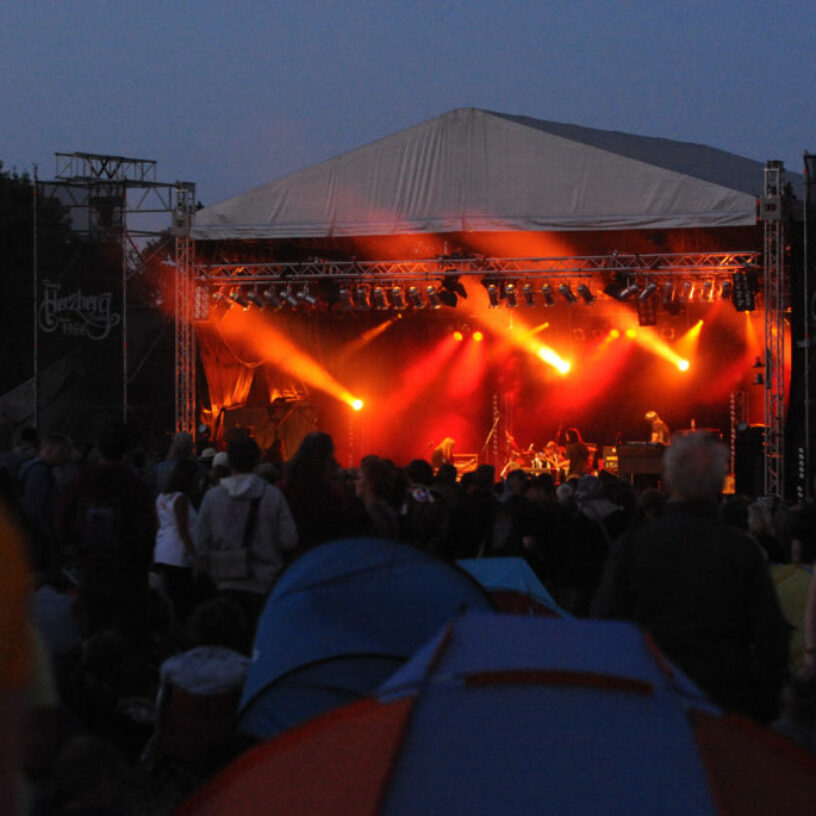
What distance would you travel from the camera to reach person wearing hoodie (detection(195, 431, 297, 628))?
6.34 metres

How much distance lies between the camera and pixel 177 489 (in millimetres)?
7562

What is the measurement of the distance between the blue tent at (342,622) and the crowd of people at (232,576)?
0.16 metres

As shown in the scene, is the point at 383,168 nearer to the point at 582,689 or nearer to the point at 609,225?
the point at 609,225

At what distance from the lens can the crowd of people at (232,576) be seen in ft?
9.85

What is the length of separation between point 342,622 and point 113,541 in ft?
6.67

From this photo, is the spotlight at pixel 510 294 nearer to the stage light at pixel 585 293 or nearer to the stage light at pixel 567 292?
the stage light at pixel 567 292

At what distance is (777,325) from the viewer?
1716 cm

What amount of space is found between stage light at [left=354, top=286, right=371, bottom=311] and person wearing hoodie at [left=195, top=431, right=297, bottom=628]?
12.9m

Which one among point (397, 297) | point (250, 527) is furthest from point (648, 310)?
point (250, 527)

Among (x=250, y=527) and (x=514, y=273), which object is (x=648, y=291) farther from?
(x=250, y=527)

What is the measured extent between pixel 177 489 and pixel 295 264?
1169 cm

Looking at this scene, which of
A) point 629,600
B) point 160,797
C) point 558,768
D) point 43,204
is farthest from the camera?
point 43,204

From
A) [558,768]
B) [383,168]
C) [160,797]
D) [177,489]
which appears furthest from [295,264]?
[558,768]

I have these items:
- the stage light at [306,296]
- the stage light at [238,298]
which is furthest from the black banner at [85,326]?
the stage light at [306,296]
